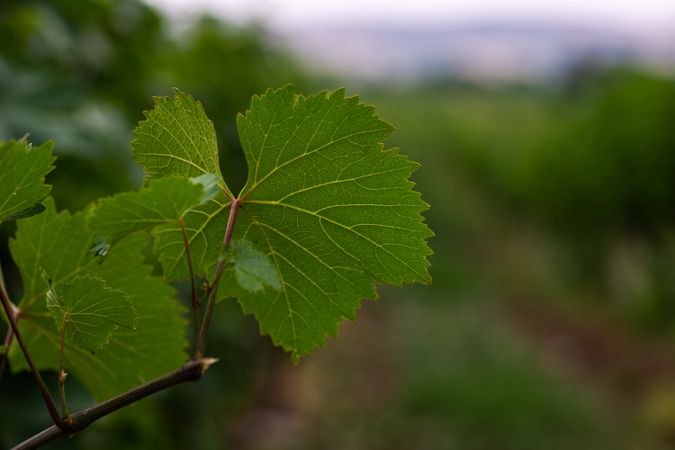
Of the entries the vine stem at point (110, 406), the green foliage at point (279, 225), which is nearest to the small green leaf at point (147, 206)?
the green foliage at point (279, 225)

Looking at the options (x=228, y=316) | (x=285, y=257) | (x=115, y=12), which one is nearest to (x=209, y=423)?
(x=228, y=316)

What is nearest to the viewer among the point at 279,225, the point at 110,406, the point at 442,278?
the point at 110,406

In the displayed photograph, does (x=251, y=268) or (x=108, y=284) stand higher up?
(x=251, y=268)

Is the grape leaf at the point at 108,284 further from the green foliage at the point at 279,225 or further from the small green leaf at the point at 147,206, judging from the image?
the small green leaf at the point at 147,206

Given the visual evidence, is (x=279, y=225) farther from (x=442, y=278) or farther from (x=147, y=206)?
(x=442, y=278)

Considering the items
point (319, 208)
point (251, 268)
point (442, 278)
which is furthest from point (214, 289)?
point (442, 278)

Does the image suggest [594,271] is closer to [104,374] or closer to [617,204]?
[617,204]

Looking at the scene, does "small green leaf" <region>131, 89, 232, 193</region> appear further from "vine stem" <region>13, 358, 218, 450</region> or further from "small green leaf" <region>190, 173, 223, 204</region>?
"vine stem" <region>13, 358, 218, 450</region>
